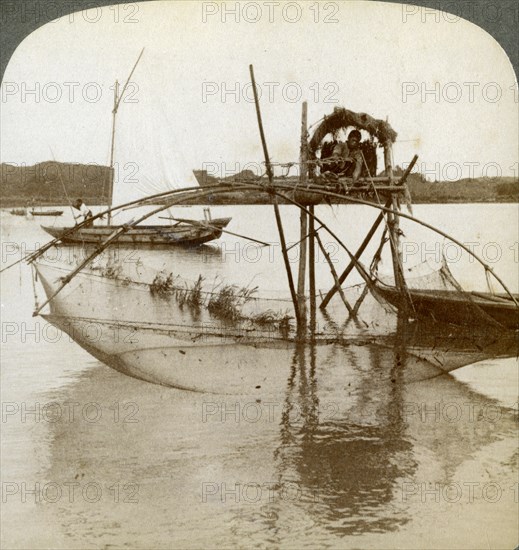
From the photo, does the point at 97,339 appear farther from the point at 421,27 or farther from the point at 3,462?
the point at 421,27

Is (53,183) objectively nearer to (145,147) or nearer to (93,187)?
(93,187)

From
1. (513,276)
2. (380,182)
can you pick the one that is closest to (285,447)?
(513,276)

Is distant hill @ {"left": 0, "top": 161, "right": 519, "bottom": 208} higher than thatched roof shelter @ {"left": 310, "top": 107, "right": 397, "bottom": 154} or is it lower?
lower

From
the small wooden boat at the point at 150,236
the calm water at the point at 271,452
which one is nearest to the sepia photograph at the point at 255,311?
the calm water at the point at 271,452

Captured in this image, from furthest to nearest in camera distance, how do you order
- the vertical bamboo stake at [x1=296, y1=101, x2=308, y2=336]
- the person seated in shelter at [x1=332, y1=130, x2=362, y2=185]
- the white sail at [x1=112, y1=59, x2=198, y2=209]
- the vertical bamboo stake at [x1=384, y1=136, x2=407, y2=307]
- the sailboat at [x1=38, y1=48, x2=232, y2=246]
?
the vertical bamboo stake at [x1=384, y1=136, x2=407, y2=307]
the person seated in shelter at [x1=332, y1=130, x2=362, y2=185]
the vertical bamboo stake at [x1=296, y1=101, x2=308, y2=336]
the sailboat at [x1=38, y1=48, x2=232, y2=246]
the white sail at [x1=112, y1=59, x2=198, y2=209]

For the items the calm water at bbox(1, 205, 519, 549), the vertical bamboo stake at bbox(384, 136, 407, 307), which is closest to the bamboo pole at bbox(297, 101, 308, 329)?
the vertical bamboo stake at bbox(384, 136, 407, 307)

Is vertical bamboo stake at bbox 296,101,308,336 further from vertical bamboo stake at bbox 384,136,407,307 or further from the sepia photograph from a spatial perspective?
vertical bamboo stake at bbox 384,136,407,307

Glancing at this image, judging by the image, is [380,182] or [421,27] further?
[380,182]

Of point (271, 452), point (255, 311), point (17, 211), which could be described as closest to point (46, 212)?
point (17, 211)
